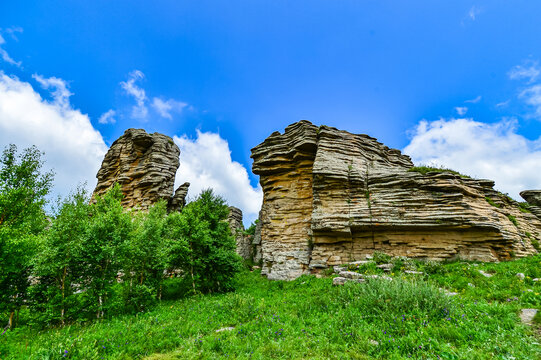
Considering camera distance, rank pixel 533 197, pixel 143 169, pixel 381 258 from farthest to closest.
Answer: pixel 143 169 < pixel 533 197 < pixel 381 258

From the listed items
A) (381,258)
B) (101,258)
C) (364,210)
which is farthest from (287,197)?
(101,258)

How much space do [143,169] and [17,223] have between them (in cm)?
2633

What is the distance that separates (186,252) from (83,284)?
6.15 m

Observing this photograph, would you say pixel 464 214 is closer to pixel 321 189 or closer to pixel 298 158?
pixel 321 189

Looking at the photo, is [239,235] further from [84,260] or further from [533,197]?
[533,197]

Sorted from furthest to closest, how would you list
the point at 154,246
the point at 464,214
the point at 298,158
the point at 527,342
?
the point at 298,158, the point at 464,214, the point at 154,246, the point at 527,342

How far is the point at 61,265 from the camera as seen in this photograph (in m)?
11.2

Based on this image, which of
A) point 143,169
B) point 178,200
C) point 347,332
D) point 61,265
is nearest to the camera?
point 347,332

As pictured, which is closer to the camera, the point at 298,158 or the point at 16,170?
the point at 16,170

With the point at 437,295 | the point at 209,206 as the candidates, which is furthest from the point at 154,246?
the point at 437,295

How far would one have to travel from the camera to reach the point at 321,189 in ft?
69.0

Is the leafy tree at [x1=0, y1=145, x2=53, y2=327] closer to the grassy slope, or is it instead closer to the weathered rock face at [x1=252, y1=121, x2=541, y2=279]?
the grassy slope

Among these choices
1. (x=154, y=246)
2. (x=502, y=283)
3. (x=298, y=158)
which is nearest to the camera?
(x=502, y=283)

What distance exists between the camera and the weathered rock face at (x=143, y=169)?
3878cm
